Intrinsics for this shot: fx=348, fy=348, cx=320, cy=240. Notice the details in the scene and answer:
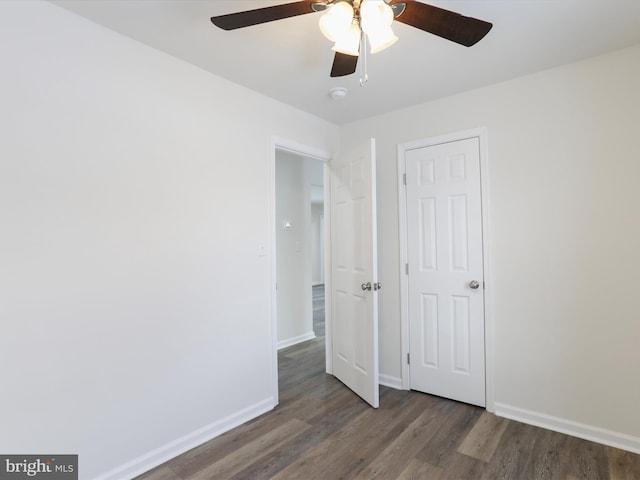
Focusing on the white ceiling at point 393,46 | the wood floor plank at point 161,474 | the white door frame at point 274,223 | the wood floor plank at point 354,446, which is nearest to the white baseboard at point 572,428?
the wood floor plank at point 354,446

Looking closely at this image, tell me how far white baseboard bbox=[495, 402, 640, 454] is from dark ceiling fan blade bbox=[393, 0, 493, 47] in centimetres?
245

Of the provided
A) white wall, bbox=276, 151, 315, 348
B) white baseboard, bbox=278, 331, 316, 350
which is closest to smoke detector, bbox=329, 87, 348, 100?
white wall, bbox=276, 151, 315, 348

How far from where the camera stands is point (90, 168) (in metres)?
1.82

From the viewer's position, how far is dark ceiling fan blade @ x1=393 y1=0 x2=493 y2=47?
131 cm

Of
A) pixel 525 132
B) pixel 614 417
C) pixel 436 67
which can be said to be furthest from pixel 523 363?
pixel 436 67

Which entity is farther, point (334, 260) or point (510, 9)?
point (334, 260)

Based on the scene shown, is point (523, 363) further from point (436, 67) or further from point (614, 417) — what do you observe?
point (436, 67)

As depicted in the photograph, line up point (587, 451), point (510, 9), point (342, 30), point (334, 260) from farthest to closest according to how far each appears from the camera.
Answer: point (334, 260) < point (587, 451) < point (510, 9) < point (342, 30)

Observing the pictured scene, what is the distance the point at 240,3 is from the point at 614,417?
3224mm

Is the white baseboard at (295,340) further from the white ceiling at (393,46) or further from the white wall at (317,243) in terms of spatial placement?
the white wall at (317,243)

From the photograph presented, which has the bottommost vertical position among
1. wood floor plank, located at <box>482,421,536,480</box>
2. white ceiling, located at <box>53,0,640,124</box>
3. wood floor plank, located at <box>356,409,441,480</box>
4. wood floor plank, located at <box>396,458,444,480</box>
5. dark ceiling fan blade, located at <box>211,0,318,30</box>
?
→ wood floor plank, located at <box>356,409,441,480</box>

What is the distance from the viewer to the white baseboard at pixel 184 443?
6.28 feet

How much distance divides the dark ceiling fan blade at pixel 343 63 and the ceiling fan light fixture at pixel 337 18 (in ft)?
0.78

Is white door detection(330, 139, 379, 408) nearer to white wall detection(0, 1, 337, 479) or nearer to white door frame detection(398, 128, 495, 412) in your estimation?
white door frame detection(398, 128, 495, 412)
